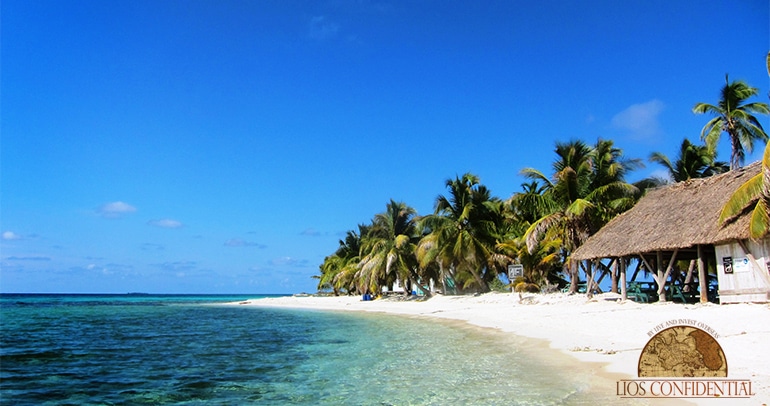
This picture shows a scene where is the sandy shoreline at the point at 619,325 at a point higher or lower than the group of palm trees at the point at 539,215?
lower

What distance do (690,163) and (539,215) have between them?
24.8ft

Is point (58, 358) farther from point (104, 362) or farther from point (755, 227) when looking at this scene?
point (755, 227)

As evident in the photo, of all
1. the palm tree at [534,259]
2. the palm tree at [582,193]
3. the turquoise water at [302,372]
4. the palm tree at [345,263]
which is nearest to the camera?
the turquoise water at [302,372]

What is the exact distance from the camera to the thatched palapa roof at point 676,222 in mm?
13797

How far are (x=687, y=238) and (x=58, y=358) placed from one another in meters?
17.0

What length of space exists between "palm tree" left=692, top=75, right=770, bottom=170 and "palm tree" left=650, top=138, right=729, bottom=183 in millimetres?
1242

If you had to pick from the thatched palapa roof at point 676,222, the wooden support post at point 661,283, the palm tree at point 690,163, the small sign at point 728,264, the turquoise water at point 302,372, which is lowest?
the turquoise water at point 302,372

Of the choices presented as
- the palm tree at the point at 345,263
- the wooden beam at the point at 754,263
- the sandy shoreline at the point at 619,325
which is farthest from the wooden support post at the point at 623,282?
the palm tree at the point at 345,263

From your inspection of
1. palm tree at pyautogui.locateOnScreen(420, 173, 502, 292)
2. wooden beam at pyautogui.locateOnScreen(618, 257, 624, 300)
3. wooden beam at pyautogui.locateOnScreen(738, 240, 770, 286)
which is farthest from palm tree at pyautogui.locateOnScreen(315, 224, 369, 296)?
wooden beam at pyautogui.locateOnScreen(738, 240, 770, 286)

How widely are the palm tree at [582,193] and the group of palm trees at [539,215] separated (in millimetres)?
43

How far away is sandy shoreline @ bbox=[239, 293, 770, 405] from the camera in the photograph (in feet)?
22.0

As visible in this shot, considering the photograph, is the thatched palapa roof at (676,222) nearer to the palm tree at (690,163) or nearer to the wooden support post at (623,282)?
the wooden support post at (623,282)

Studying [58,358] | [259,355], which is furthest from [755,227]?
[58,358]

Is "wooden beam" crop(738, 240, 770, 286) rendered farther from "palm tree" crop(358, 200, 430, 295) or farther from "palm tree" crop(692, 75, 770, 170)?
"palm tree" crop(358, 200, 430, 295)
